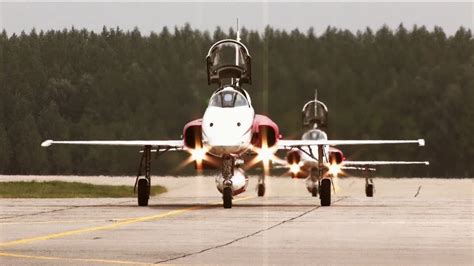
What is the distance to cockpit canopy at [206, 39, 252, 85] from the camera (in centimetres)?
3166

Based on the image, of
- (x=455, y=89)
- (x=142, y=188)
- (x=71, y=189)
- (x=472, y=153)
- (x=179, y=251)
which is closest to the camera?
(x=179, y=251)

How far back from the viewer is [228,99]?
29.4m

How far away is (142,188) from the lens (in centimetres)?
3170

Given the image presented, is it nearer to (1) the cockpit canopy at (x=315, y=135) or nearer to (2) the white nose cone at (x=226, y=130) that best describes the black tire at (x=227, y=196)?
(2) the white nose cone at (x=226, y=130)

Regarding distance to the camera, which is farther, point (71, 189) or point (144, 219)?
point (71, 189)

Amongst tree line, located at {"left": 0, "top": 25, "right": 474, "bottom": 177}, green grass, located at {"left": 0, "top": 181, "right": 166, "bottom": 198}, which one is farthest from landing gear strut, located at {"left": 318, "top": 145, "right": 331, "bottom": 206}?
tree line, located at {"left": 0, "top": 25, "right": 474, "bottom": 177}

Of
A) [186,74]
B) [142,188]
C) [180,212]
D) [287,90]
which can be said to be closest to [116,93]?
[186,74]

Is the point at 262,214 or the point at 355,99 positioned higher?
the point at 355,99

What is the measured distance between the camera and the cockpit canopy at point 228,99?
96.0ft

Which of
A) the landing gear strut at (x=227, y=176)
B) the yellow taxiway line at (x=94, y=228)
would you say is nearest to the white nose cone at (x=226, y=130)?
the landing gear strut at (x=227, y=176)

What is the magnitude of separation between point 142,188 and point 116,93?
37212 millimetres

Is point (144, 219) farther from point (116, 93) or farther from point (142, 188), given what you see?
point (116, 93)

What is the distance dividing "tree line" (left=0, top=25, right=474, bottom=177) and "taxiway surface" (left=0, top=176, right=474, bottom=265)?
2502 cm

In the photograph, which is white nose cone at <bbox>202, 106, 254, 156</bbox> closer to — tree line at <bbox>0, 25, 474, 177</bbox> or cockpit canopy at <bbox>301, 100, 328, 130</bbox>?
cockpit canopy at <bbox>301, 100, 328, 130</bbox>
